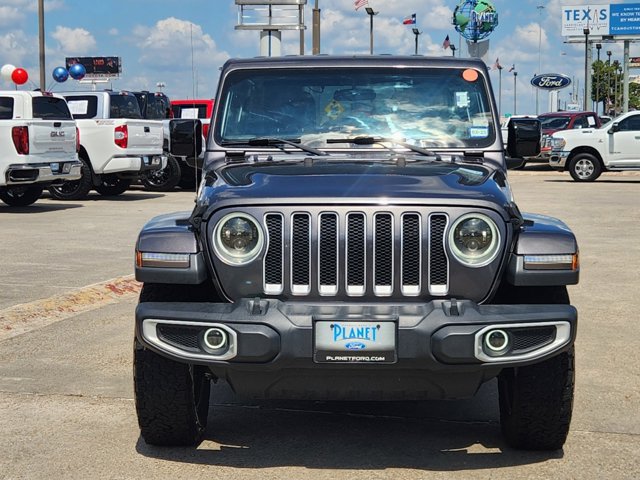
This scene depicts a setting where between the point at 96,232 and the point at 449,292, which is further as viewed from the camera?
the point at 96,232

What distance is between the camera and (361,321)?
4062 millimetres

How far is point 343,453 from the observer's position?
4.72m

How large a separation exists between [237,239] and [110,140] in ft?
49.8

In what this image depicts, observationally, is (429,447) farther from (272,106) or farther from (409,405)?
(272,106)

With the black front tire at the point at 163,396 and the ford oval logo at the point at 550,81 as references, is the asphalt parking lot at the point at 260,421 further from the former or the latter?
the ford oval logo at the point at 550,81

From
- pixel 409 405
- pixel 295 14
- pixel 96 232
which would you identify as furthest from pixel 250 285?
pixel 295 14

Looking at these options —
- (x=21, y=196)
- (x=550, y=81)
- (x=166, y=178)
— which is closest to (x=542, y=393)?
(x=21, y=196)

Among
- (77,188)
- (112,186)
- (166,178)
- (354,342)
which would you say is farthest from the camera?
(166,178)

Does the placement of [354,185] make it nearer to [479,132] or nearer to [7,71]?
[479,132]

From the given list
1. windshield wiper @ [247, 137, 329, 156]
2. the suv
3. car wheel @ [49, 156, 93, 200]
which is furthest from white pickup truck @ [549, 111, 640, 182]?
the suv

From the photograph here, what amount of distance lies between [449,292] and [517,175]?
87.5ft

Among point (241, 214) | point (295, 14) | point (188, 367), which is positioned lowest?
point (188, 367)

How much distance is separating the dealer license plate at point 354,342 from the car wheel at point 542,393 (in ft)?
2.34

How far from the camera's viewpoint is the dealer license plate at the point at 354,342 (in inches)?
160
